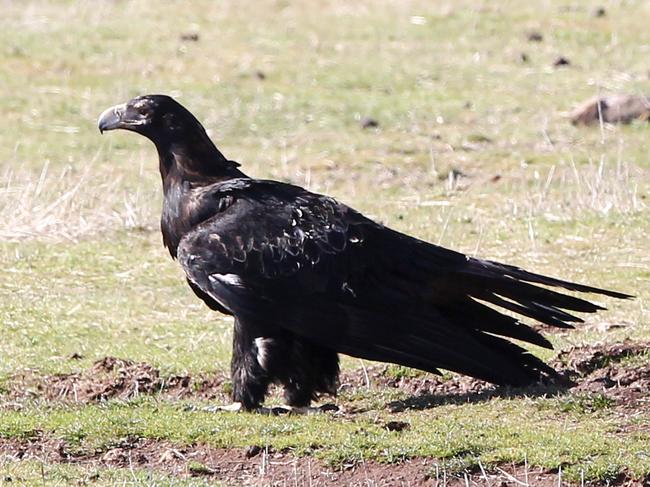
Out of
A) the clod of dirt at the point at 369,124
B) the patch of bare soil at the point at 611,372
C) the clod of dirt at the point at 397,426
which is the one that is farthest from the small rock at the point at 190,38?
the clod of dirt at the point at 397,426

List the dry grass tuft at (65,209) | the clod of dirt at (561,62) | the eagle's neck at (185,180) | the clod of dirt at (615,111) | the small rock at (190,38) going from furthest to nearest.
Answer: the small rock at (190,38) < the clod of dirt at (561,62) < the clod of dirt at (615,111) < the dry grass tuft at (65,209) < the eagle's neck at (185,180)

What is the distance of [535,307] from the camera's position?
9.41 metres

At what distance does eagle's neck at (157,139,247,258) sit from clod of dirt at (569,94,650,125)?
11.1m

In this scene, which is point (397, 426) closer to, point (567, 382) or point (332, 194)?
point (567, 382)

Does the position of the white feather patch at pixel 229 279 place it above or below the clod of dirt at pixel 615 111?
above

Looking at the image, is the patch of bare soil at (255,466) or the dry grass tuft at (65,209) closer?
the patch of bare soil at (255,466)

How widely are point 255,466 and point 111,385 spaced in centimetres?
254

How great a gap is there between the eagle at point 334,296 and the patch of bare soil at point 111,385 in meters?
1.11

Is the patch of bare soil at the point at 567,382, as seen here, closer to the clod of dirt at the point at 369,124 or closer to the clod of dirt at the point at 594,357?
the clod of dirt at the point at 594,357

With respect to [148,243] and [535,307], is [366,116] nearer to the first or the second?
[148,243]

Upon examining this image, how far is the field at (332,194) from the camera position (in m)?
8.45

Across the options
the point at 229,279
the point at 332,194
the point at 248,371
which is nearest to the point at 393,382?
the point at 248,371

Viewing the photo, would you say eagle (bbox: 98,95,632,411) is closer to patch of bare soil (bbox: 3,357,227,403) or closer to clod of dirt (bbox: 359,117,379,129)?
Result: patch of bare soil (bbox: 3,357,227,403)

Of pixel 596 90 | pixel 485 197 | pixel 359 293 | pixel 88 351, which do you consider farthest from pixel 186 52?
pixel 359 293
